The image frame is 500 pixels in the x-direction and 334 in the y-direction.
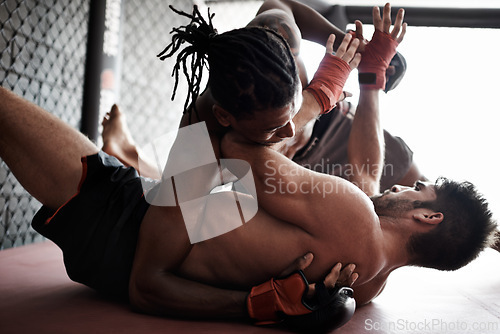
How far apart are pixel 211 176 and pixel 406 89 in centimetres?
244

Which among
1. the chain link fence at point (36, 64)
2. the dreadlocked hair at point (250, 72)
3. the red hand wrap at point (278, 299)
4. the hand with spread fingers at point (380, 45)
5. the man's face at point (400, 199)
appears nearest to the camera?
the dreadlocked hair at point (250, 72)

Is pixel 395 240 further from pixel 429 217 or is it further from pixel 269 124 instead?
pixel 269 124

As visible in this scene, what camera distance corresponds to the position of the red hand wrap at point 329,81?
1372mm

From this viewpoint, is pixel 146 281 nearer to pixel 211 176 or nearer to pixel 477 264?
pixel 211 176

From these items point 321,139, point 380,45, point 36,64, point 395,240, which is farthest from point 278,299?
point 36,64

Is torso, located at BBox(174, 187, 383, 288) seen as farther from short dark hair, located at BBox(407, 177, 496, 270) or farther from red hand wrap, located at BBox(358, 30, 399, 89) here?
red hand wrap, located at BBox(358, 30, 399, 89)

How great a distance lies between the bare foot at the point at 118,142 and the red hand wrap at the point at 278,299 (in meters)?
1.38

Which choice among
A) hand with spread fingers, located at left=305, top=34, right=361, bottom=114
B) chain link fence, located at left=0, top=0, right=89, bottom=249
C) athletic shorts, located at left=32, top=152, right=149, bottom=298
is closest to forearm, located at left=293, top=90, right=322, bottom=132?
hand with spread fingers, located at left=305, top=34, right=361, bottom=114

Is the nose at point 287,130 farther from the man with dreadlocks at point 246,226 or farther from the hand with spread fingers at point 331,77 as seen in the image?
the hand with spread fingers at point 331,77

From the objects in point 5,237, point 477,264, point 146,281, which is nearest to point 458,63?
point 477,264

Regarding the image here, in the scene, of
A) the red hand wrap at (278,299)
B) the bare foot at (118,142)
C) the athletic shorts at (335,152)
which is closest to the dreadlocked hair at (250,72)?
the red hand wrap at (278,299)

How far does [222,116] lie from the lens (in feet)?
3.70

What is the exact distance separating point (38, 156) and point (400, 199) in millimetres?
1223

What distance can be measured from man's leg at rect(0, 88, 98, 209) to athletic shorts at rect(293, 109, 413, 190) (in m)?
1.17
